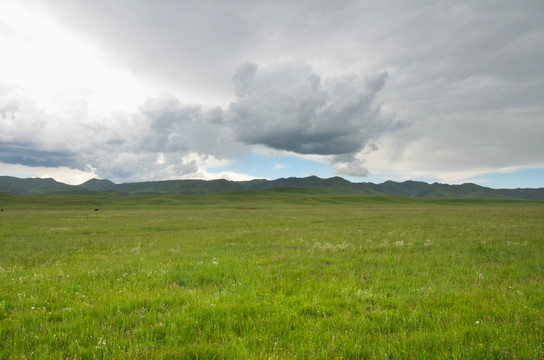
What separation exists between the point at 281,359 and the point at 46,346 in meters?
4.56

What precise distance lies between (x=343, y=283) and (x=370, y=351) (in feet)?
14.8

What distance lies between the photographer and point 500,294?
8.52 meters

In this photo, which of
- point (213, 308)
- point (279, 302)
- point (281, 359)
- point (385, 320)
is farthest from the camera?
point (279, 302)

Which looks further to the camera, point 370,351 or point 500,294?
point 500,294

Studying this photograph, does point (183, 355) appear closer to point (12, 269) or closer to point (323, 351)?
point (323, 351)

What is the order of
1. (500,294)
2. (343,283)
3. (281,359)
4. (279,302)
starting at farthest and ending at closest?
(343,283)
(500,294)
(279,302)
(281,359)

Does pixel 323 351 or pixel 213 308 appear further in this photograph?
pixel 213 308

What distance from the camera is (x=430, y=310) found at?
292 inches

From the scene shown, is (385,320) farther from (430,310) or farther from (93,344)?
(93,344)

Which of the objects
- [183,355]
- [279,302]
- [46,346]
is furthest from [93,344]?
[279,302]

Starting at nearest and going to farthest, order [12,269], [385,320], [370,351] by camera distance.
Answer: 1. [370,351]
2. [385,320]
3. [12,269]

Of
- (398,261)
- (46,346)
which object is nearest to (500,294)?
(398,261)

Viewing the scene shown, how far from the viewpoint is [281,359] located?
16.8 feet

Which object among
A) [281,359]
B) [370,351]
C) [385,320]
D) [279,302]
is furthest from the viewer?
[279,302]
